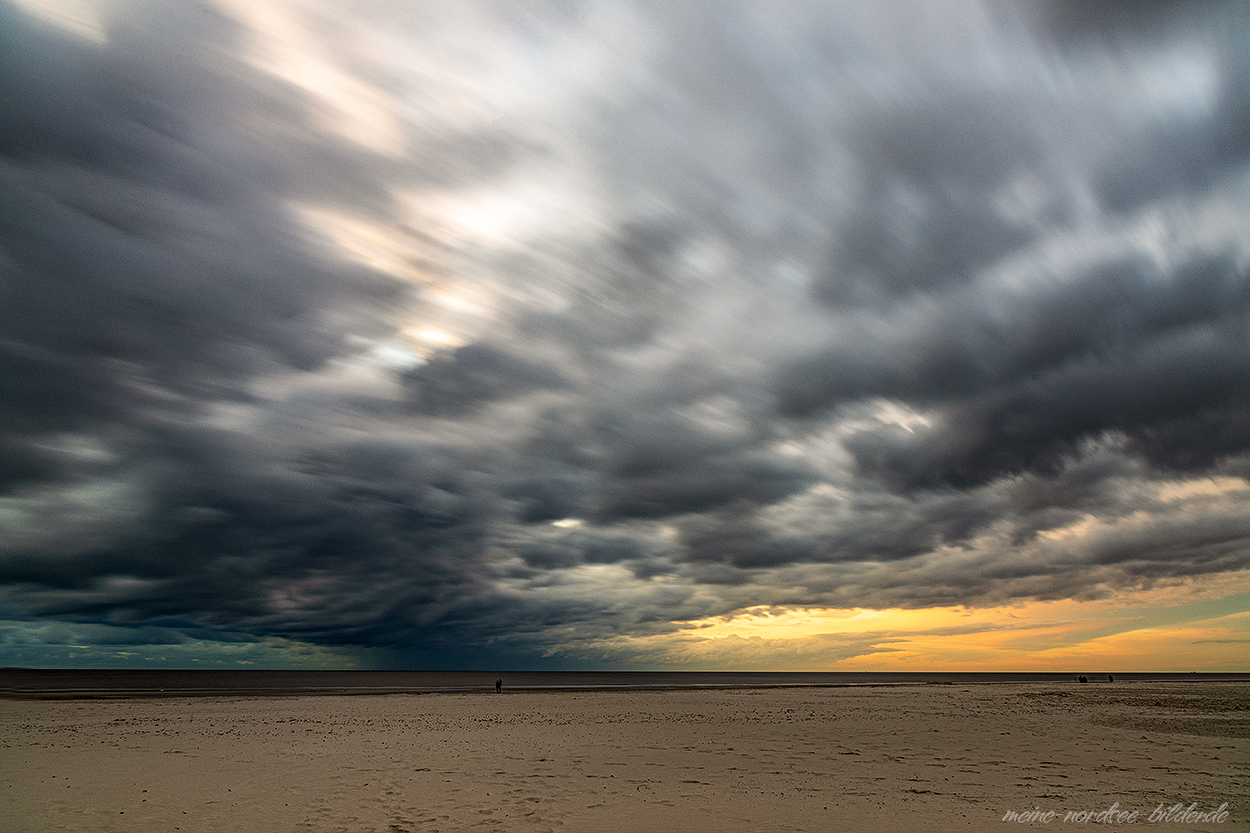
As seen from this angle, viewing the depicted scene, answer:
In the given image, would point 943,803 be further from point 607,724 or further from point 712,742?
point 607,724

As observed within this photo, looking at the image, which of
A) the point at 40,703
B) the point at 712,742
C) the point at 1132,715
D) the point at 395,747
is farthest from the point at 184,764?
the point at 1132,715

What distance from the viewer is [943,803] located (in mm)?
17516

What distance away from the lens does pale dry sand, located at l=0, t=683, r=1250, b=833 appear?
53.3 ft

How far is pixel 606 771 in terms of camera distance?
2261 cm

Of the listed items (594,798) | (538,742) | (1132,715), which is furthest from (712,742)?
(1132,715)

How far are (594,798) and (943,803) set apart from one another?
9.93 metres

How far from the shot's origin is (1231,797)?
17.7m

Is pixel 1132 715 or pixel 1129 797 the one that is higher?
pixel 1129 797

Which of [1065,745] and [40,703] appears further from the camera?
[40,703]

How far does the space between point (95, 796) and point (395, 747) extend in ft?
37.6

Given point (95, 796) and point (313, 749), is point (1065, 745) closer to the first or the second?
point (313, 749)

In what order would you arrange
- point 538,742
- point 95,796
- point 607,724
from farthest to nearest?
point 607,724
point 538,742
point 95,796

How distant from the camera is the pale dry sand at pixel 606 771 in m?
16.2

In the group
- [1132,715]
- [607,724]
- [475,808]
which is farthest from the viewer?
[1132,715]
